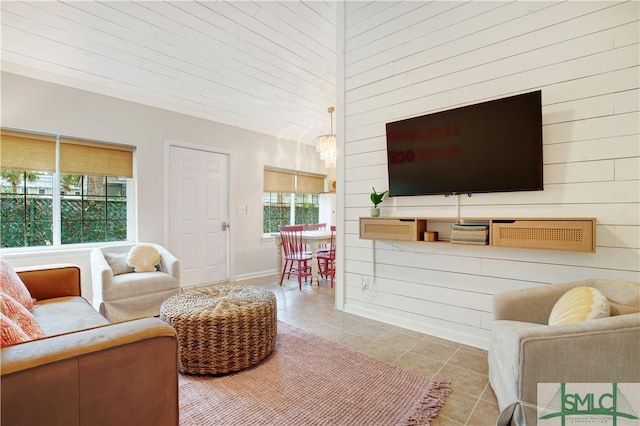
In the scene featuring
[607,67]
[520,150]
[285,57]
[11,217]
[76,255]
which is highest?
[285,57]

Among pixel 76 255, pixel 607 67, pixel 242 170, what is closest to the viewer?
pixel 607 67

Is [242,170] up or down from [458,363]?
up

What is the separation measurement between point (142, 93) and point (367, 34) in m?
2.71

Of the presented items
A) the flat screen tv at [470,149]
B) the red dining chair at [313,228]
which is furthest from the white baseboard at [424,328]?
the red dining chair at [313,228]

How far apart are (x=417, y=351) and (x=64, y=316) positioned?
2.43m

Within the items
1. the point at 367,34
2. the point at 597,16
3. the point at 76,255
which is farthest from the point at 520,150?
the point at 76,255

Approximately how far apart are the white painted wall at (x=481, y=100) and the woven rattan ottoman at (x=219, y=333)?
1.37 m

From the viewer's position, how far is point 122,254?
3.35 metres

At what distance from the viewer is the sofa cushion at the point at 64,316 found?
5.72 ft

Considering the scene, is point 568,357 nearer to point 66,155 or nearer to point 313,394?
point 313,394

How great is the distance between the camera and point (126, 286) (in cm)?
285

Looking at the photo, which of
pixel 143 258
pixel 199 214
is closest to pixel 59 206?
pixel 143 258

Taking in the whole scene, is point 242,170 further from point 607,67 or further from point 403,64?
point 607,67

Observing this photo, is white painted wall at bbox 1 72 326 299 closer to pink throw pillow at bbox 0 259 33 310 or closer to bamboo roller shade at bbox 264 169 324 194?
bamboo roller shade at bbox 264 169 324 194
